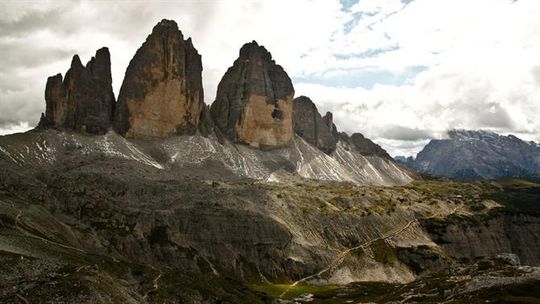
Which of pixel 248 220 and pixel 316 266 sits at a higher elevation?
pixel 248 220

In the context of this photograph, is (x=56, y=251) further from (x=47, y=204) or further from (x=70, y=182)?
(x=70, y=182)

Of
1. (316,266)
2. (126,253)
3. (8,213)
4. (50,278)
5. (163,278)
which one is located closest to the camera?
(50,278)

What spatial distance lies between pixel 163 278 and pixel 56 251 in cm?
2252

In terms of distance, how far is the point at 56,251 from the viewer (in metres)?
112

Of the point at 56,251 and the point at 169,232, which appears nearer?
the point at 56,251

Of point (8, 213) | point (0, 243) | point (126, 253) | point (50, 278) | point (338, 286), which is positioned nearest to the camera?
point (50, 278)

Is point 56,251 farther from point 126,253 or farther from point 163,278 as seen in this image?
point 126,253

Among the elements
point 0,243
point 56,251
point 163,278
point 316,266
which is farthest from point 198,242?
point 0,243

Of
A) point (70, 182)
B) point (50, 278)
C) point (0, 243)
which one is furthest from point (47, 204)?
point (50, 278)

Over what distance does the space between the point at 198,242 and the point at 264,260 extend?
74.0 feet

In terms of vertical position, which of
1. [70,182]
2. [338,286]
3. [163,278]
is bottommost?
[338,286]

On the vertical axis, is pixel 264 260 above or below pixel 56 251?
below

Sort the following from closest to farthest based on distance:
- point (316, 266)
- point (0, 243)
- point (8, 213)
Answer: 1. point (0, 243)
2. point (8, 213)
3. point (316, 266)

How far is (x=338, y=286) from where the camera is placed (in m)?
177
